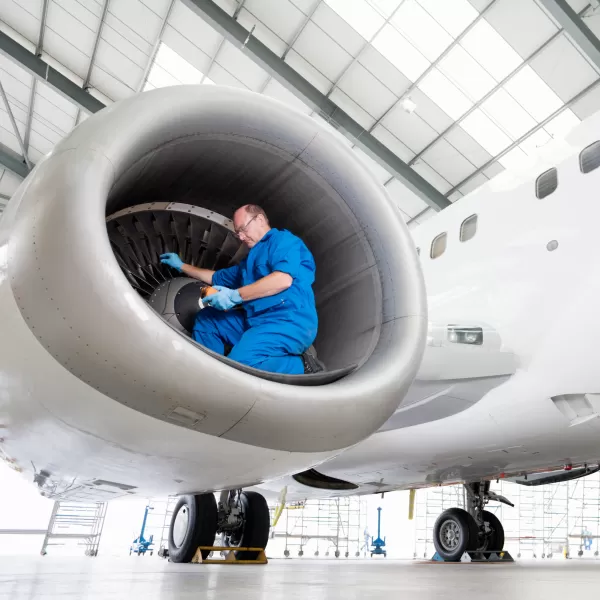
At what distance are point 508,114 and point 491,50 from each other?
1.30m

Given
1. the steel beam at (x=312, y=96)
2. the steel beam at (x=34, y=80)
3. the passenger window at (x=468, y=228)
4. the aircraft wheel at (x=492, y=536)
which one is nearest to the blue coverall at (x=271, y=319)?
the passenger window at (x=468, y=228)

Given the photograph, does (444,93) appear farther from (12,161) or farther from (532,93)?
(12,161)

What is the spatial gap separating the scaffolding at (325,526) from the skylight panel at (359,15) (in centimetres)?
1490

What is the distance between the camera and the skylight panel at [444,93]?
1025cm

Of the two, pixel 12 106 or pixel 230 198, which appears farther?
pixel 12 106

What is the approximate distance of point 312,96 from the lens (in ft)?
35.6

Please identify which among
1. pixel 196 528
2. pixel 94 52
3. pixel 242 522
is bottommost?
pixel 196 528

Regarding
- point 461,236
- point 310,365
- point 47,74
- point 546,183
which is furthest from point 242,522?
point 47,74

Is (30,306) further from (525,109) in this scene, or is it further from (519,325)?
(525,109)

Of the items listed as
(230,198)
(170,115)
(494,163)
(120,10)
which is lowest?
(170,115)

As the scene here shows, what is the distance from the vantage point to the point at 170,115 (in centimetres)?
181

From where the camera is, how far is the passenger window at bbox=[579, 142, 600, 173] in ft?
11.0

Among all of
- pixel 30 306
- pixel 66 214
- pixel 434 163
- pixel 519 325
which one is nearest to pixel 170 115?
pixel 66 214

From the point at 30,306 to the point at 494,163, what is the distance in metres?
11.1
